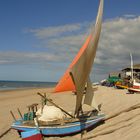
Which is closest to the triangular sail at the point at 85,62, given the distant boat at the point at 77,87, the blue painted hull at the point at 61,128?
the distant boat at the point at 77,87

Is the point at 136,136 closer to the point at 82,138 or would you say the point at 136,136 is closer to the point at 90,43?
the point at 82,138

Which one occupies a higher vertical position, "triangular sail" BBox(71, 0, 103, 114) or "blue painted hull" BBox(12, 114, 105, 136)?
"triangular sail" BBox(71, 0, 103, 114)

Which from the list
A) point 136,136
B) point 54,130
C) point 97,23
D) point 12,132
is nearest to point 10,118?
point 12,132

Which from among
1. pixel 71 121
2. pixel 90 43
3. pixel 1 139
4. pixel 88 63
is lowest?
pixel 1 139

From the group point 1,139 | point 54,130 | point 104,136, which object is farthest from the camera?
point 1,139

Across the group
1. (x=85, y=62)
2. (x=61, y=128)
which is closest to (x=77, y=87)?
(x=85, y=62)

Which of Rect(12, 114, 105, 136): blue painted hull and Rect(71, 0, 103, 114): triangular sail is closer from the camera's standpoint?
Rect(71, 0, 103, 114): triangular sail

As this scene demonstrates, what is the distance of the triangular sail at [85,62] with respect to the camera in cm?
1380

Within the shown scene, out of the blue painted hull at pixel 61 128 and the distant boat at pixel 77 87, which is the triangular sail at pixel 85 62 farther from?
the blue painted hull at pixel 61 128

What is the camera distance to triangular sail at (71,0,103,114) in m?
13.8

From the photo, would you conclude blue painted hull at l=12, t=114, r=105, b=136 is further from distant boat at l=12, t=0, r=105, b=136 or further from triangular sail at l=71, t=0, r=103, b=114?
triangular sail at l=71, t=0, r=103, b=114

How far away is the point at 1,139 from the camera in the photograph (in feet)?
51.1

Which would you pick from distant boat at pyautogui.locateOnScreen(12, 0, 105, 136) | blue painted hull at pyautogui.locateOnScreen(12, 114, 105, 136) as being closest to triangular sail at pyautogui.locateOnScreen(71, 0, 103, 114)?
distant boat at pyautogui.locateOnScreen(12, 0, 105, 136)

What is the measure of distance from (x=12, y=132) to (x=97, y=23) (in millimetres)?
7871
